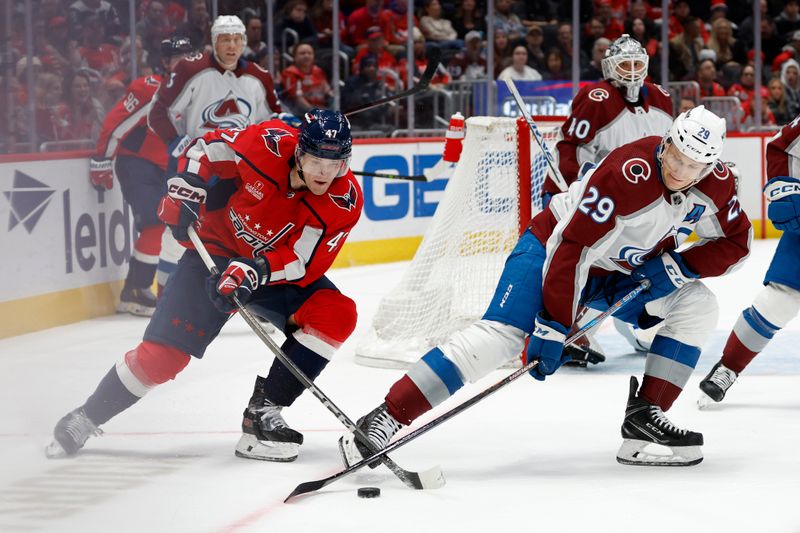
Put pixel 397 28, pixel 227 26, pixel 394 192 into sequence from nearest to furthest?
pixel 227 26 < pixel 394 192 < pixel 397 28

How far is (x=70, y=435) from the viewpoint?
324 cm

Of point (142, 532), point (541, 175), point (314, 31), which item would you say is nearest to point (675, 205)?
point (142, 532)

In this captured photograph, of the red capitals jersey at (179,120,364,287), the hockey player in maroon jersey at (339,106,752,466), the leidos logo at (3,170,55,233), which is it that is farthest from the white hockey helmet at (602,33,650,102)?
the leidos logo at (3,170,55,233)

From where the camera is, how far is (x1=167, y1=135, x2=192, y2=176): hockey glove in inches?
217

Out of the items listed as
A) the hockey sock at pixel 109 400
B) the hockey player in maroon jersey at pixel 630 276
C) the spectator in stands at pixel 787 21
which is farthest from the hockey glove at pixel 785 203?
the spectator in stands at pixel 787 21

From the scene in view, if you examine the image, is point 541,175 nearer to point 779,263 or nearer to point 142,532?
point 779,263

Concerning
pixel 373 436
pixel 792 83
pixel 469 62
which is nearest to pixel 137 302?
pixel 373 436

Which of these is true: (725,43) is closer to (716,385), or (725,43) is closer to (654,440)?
(716,385)

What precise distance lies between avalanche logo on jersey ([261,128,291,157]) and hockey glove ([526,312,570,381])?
0.81 metres

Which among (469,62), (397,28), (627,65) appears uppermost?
(397,28)

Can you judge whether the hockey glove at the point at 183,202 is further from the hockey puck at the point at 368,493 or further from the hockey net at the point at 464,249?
the hockey net at the point at 464,249

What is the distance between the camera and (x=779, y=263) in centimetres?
394

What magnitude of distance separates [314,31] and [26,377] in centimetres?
438

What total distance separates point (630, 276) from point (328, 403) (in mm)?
857
